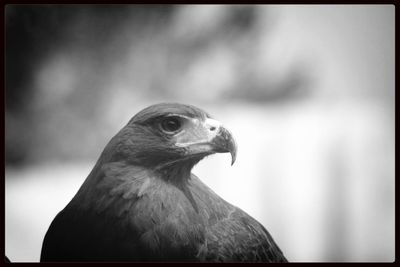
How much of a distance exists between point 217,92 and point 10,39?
0.90 m

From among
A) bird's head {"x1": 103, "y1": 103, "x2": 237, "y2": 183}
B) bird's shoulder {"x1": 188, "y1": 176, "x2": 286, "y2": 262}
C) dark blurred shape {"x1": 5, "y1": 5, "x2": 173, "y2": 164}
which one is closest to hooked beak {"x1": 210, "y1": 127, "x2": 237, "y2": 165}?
bird's head {"x1": 103, "y1": 103, "x2": 237, "y2": 183}

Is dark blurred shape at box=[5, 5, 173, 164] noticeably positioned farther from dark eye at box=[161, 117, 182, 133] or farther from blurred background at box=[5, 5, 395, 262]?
dark eye at box=[161, 117, 182, 133]

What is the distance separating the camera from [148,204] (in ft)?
5.24

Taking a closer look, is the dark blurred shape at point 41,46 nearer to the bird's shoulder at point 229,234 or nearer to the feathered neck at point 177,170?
the feathered neck at point 177,170

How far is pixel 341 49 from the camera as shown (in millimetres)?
1931

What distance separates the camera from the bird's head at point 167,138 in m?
1.58

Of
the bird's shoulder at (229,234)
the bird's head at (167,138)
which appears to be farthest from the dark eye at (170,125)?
the bird's shoulder at (229,234)

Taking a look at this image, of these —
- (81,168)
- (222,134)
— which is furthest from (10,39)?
(222,134)

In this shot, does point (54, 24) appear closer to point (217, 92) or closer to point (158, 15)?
point (158, 15)

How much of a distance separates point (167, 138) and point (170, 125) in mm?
47

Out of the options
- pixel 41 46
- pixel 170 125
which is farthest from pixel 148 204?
pixel 41 46

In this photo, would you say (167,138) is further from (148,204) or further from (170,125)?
(148,204)

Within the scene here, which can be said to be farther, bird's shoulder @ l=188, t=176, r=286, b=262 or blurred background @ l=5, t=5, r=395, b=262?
blurred background @ l=5, t=5, r=395, b=262

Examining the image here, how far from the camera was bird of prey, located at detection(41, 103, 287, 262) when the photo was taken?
1.58 m
